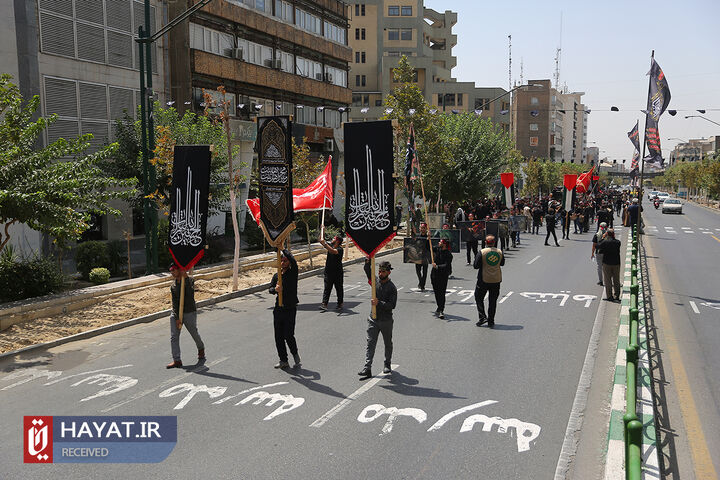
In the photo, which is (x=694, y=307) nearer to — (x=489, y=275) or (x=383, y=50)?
(x=489, y=275)

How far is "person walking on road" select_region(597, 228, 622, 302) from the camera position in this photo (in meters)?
15.5

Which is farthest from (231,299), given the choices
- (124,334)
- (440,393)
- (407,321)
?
(440,393)

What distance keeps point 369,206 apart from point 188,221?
3900 mm

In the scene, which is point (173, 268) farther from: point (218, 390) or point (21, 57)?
point (21, 57)

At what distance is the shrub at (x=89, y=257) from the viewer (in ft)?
59.7

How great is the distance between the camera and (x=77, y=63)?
23.5m

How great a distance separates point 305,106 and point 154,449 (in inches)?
1332

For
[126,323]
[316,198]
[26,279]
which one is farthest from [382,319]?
[316,198]

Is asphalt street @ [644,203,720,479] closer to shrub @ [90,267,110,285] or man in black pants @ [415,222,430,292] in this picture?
man in black pants @ [415,222,430,292]

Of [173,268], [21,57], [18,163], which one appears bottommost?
[173,268]

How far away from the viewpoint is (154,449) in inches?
275

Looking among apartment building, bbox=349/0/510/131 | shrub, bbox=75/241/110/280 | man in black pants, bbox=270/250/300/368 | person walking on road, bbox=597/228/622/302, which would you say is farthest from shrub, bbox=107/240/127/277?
apartment building, bbox=349/0/510/131

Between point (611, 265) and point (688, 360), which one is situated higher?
point (611, 265)

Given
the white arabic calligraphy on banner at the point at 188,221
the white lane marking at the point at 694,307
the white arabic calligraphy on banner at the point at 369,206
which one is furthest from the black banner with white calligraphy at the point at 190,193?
the white lane marking at the point at 694,307
